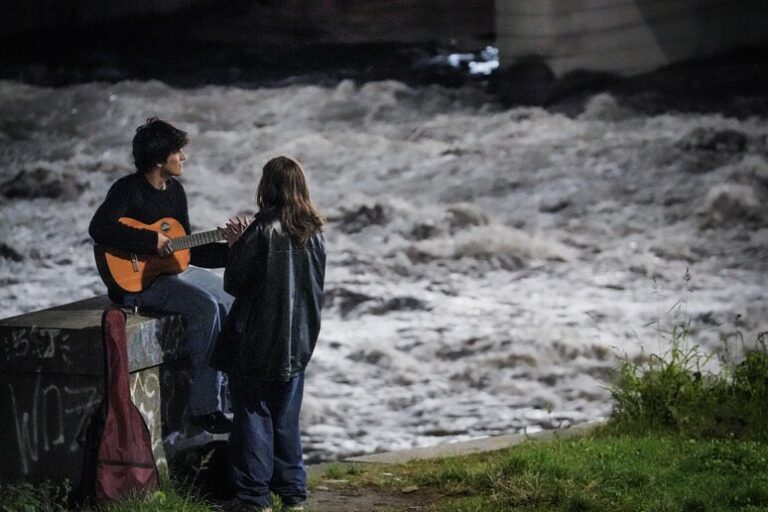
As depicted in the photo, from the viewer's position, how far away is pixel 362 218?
10.8 metres

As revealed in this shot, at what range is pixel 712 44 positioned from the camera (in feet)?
35.7

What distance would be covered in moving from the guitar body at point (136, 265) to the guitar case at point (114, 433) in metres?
0.54

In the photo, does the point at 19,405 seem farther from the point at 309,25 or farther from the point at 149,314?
the point at 309,25

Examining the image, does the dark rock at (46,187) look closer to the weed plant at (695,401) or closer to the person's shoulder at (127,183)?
the person's shoulder at (127,183)

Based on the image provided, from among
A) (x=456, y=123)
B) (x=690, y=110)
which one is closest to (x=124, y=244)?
(x=456, y=123)

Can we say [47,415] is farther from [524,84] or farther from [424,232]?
[524,84]

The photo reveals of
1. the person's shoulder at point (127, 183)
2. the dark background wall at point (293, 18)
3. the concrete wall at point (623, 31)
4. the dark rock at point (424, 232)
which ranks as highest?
the dark background wall at point (293, 18)

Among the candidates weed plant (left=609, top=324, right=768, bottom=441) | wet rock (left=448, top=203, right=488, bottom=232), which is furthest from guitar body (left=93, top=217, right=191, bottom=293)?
wet rock (left=448, top=203, right=488, bottom=232)

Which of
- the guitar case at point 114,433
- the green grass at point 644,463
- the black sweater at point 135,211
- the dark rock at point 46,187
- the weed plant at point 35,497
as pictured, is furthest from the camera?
the dark rock at point 46,187

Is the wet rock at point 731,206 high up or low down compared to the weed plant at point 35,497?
up

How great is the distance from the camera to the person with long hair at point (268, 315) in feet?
19.6

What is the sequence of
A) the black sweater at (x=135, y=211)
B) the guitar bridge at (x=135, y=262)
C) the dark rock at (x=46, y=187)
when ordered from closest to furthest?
the black sweater at (x=135, y=211) → the guitar bridge at (x=135, y=262) → the dark rock at (x=46, y=187)

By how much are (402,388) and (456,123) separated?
7.18 feet

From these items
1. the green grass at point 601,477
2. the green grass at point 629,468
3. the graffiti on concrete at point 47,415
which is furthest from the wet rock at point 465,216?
the graffiti on concrete at point 47,415
